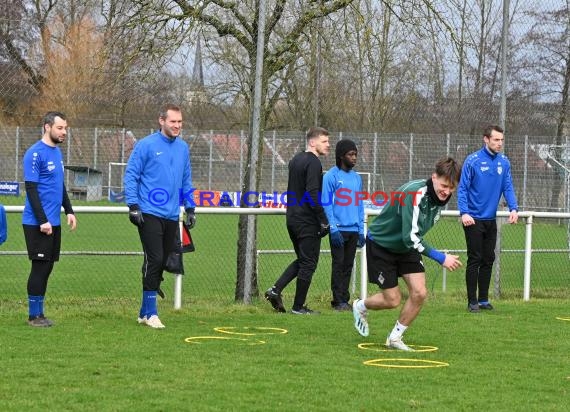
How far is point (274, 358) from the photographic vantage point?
26.5 feet

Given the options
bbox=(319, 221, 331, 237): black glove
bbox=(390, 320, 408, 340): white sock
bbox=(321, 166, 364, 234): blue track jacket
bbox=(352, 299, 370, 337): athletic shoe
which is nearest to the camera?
bbox=(390, 320, 408, 340): white sock

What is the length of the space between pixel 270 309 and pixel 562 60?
24.1ft

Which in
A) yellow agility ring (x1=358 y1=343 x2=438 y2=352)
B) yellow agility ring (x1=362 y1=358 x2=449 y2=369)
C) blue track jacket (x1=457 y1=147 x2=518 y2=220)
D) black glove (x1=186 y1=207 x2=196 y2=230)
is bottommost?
yellow agility ring (x1=358 y1=343 x2=438 y2=352)

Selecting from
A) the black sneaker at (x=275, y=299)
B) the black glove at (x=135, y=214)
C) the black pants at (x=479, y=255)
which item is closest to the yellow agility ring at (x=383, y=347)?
the black glove at (x=135, y=214)

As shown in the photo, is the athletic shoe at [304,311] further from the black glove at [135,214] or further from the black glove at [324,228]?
the black glove at [135,214]

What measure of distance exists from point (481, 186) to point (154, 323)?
13.9ft

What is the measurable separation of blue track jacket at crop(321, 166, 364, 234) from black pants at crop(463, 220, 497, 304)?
1277mm

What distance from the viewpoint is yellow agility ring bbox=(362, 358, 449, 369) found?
7797mm

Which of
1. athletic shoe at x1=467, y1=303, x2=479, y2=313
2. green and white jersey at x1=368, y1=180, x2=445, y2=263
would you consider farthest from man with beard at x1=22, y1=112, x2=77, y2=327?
athletic shoe at x1=467, y1=303, x2=479, y2=313

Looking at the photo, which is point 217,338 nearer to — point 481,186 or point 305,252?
point 305,252

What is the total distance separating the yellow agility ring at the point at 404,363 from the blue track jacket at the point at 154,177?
9.18 feet

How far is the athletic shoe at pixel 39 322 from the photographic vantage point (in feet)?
31.9

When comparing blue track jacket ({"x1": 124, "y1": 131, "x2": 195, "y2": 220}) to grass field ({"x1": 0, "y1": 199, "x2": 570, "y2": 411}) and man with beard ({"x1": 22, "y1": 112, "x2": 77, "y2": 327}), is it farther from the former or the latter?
grass field ({"x1": 0, "y1": 199, "x2": 570, "y2": 411})

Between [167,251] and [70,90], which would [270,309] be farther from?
[70,90]
